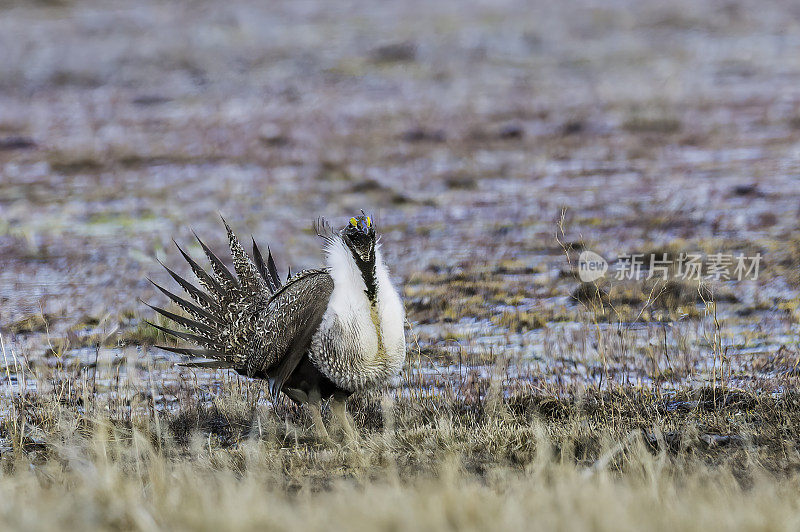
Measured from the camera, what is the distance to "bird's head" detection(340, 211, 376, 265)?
4.46 m

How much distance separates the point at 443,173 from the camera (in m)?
14.0

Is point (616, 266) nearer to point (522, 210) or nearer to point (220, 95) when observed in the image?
point (522, 210)

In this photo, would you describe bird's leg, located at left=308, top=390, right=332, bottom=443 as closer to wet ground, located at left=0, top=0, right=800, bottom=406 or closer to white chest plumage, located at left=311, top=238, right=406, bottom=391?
white chest plumage, located at left=311, top=238, right=406, bottom=391

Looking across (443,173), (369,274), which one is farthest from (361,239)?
(443,173)

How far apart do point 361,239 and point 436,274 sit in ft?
12.9

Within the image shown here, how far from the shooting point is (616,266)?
8.34m

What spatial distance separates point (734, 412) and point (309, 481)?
220 centimetres

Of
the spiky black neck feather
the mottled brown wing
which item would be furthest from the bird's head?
the mottled brown wing

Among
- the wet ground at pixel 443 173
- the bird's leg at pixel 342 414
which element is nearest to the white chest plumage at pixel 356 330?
the bird's leg at pixel 342 414

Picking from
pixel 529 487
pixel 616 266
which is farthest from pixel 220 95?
pixel 529 487

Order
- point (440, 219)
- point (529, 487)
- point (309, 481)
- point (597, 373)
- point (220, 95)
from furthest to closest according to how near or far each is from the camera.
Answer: point (220, 95)
point (440, 219)
point (597, 373)
point (309, 481)
point (529, 487)

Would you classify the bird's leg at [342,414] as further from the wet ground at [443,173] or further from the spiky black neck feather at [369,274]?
the spiky black neck feather at [369,274]

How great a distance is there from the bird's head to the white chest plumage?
0.07 meters

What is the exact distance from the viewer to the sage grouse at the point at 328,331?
4535mm
